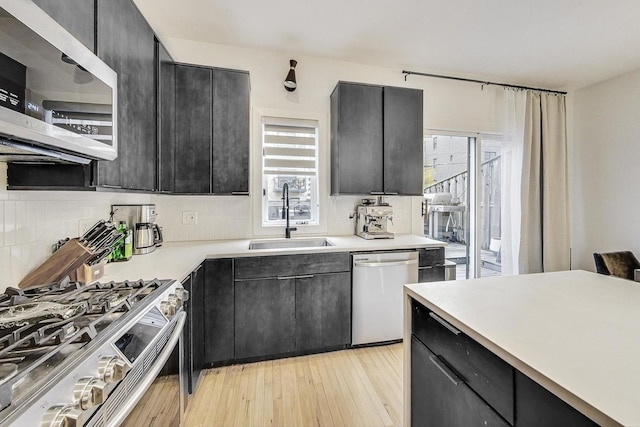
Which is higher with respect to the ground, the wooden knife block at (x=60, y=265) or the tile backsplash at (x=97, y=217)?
the tile backsplash at (x=97, y=217)

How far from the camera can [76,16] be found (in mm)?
1091

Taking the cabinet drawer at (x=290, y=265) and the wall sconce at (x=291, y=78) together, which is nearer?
the cabinet drawer at (x=290, y=265)

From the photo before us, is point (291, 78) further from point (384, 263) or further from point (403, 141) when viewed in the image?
point (384, 263)

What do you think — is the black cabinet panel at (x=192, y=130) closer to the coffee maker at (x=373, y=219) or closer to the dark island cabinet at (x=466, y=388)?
the coffee maker at (x=373, y=219)

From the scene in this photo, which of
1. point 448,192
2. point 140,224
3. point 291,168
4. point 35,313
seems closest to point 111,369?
point 35,313

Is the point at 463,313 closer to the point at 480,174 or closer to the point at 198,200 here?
the point at 198,200

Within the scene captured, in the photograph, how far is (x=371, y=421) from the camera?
5.31 feet

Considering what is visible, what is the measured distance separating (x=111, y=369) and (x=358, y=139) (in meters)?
2.41

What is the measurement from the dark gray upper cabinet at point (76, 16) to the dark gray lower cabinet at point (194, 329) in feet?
4.05

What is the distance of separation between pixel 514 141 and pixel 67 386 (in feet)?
13.7

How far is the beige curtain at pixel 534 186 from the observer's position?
→ 10.8ft

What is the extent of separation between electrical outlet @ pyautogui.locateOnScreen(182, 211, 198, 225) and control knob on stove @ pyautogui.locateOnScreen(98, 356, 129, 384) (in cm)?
200

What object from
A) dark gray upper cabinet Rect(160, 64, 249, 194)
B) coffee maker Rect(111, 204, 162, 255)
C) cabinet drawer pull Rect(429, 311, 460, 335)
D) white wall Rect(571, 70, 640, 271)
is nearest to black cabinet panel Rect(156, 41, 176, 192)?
dark gray upper cabinet Rect(160, 64, 249, 194)

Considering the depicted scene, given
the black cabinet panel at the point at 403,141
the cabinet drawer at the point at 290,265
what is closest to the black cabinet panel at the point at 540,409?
the cabinet drawer at the point at 290,265
